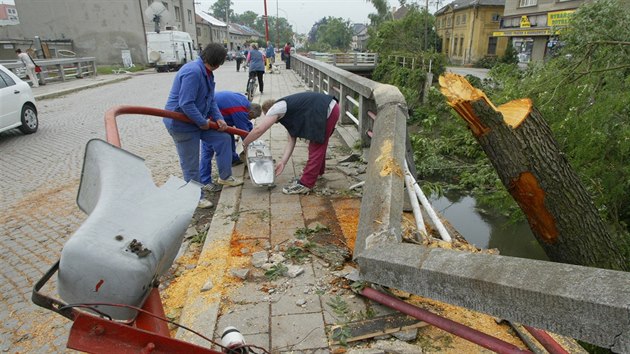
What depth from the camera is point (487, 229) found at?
265 inches

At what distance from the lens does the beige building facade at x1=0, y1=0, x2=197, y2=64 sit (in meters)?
28.8

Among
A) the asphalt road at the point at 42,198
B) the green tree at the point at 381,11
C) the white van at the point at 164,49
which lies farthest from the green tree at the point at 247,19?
the asphalt road at the point at 42,198

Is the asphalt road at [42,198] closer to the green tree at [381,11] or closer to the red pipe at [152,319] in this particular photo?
the red pipe at [152,319]

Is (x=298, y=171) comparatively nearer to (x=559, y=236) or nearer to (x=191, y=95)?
(x=191, y=95)

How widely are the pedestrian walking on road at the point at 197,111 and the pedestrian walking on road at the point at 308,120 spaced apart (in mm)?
427

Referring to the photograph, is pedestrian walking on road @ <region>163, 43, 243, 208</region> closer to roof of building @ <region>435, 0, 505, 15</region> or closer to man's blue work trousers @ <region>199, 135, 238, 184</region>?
man's blue work trousers @ <region>199, 135, 238, 184</region>

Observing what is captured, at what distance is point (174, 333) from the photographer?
2432mm

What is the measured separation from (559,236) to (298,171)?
3.18 meters

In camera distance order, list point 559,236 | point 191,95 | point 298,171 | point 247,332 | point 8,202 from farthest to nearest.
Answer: point 298,171
point 8,202
point 191,95
point 559,236
point 247,332

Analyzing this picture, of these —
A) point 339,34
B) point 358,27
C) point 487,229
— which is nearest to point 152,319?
point 487,229

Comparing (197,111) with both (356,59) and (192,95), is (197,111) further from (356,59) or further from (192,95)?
(356,59)

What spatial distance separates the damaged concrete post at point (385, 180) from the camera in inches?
96.1

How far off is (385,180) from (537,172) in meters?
1.01

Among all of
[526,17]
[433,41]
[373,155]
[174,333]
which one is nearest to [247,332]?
[174,333]
